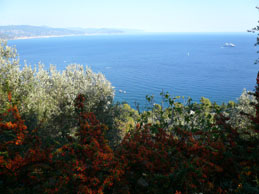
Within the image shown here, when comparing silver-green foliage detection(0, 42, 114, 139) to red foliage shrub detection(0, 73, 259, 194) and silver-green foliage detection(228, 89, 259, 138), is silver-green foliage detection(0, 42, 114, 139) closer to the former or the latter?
red foliage shrub detection(0, 73, 259, 194)

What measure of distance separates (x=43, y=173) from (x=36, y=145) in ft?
3.65

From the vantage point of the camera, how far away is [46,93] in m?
17.5

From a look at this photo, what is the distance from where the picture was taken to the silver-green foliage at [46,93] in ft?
45.6

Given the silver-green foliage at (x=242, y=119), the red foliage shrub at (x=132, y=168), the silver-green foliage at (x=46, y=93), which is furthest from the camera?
the silver-green foliage at (x=46, y=93)

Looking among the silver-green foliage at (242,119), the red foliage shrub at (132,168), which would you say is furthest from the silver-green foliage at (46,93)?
→ the silver-green foliage at (242,119)

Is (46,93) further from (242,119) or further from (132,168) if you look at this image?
(242,119)

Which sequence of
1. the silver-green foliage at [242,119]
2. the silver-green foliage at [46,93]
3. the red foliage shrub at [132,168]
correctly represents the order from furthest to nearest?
1. the silver-green foliage at [46,93]
2. the silver-green foliage at [242,119]
3. the red foliage shrub at [132,168]

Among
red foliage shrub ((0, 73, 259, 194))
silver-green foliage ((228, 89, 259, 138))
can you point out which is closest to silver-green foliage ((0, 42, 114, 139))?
red foliage shrub ((0, 73, 259, 194))

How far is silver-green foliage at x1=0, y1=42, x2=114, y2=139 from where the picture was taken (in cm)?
1391

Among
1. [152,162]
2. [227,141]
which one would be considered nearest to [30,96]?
[152,162]

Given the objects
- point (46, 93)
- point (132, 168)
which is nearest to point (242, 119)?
point (132, 168)

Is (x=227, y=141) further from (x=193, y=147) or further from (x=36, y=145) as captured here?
(x=36, y=145)

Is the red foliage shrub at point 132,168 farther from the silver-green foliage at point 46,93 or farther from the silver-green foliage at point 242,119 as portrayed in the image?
the silver-green foliage at point 46,93

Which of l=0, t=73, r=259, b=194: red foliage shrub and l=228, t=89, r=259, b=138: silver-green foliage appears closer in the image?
l=0, t=73, r=259, b=194: red foliage shrub
